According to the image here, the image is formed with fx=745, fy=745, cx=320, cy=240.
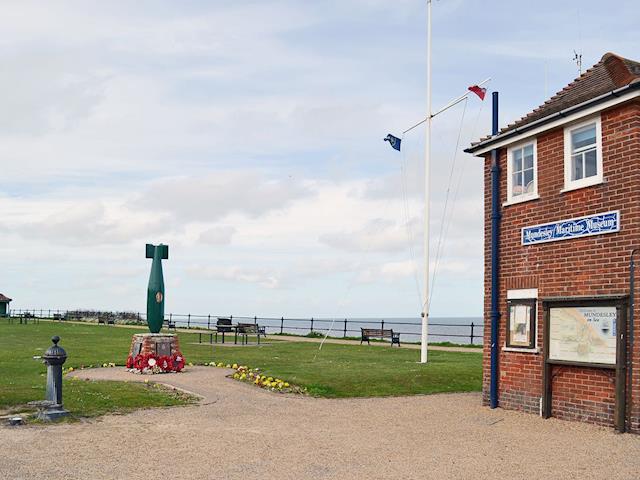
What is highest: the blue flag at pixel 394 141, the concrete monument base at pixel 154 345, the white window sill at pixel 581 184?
the blue flag at pixel 394 141

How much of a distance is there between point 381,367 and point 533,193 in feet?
27.5

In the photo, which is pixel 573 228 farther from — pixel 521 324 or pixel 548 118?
pixel 521 324

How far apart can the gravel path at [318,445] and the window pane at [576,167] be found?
4.03 m

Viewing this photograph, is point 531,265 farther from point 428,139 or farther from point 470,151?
point 428,139

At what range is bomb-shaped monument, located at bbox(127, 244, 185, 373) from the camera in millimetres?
18797

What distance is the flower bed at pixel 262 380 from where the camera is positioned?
15852 mm

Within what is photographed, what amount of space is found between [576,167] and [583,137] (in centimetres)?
51

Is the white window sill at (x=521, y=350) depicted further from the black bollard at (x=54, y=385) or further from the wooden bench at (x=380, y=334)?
the wooden bench at (x=380, y=334)

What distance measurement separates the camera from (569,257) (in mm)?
12312

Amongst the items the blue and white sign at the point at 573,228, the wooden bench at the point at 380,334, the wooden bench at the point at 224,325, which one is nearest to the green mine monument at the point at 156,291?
the wooden bench at the point at 224,325

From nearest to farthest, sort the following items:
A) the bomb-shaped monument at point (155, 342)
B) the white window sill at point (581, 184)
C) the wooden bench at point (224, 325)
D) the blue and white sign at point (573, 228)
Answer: the blue and white sign at point (573, 228) → the white window sill at point (581, 184) → the bomb-shaped monument at point (155, 342) → the wooden bench at point (224, 325)

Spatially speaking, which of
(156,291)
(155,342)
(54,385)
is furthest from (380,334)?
(54,385)

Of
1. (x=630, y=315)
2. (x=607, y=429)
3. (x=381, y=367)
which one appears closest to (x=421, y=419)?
(x=607, y=429)

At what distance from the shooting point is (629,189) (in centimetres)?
1120
